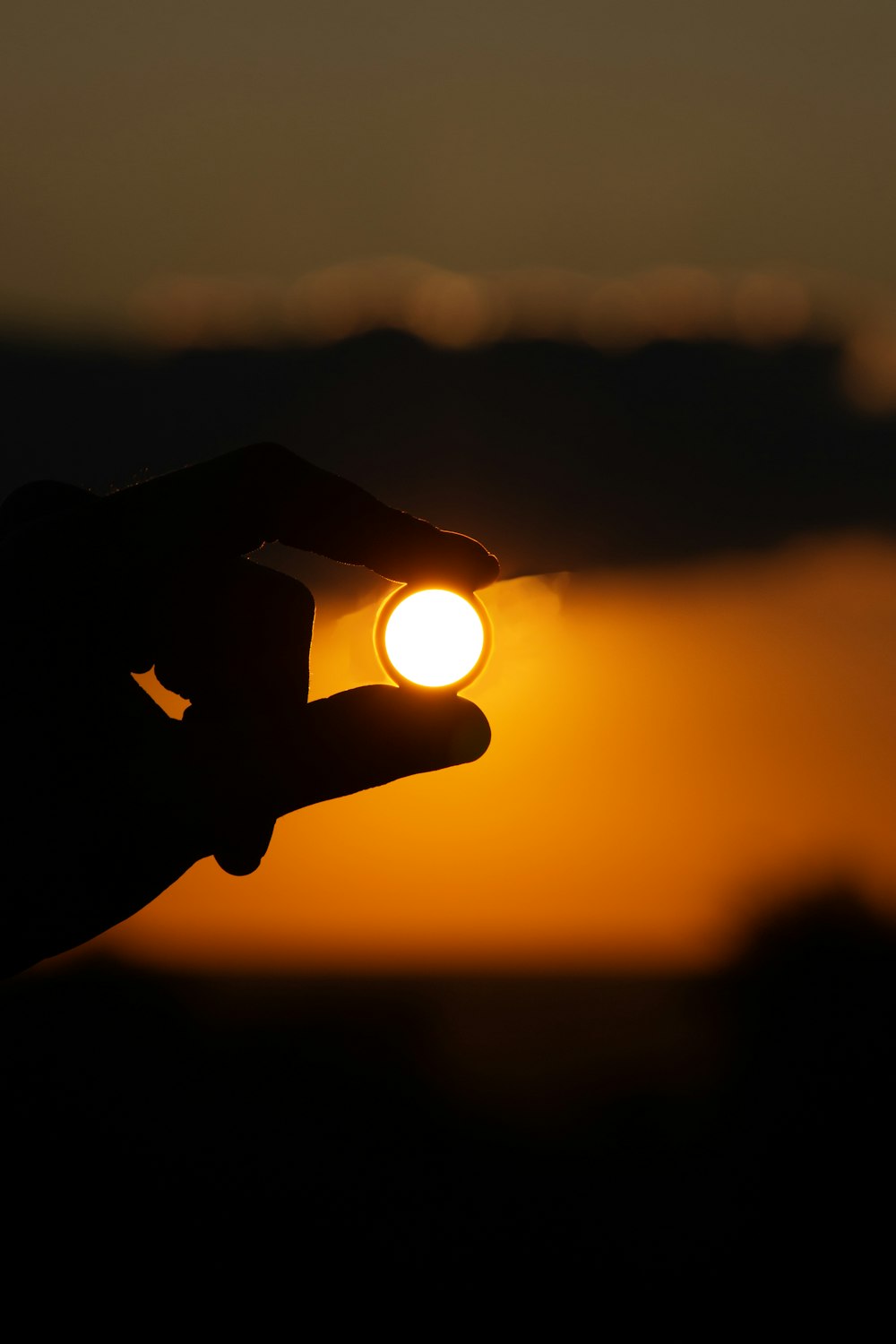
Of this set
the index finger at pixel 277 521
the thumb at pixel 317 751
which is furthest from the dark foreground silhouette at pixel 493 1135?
the index finger at pixel 277 521

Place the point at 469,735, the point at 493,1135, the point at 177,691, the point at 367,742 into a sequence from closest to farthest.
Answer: the point at 367,742 < the point at 469,735 < the point at 177,691 < the point at 493,1135

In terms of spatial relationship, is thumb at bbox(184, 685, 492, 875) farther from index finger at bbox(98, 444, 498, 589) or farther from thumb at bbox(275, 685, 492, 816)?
index finger at bbox(98, 444, 498, 589)

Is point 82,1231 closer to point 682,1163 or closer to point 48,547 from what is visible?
point 682,1163

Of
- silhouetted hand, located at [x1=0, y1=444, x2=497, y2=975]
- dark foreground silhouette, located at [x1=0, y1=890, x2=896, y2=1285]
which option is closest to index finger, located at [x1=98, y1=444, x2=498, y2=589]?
silhouetted hand, located at [x1=0, y1=444, x2=497, y2=975]

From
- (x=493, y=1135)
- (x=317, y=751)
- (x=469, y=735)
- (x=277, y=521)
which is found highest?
(x=493, y=1135)

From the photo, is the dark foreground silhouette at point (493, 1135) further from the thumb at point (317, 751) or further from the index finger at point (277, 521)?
the index finger at point (277, 521)

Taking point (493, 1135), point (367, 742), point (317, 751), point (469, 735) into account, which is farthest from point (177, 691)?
point (493, 1135)

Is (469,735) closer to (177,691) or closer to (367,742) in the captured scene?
(367,742)
